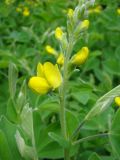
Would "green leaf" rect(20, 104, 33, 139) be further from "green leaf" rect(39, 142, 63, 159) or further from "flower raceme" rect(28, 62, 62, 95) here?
"green leaf" rect(39, 142, 63, 159)

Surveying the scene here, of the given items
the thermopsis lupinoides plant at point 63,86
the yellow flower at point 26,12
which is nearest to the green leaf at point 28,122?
the thermopsis lupinoides plant at point 63,86

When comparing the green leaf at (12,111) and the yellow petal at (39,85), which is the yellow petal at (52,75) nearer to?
the yellow petal at (39,85)

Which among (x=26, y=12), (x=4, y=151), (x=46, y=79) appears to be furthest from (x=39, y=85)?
(x=26, y=12)

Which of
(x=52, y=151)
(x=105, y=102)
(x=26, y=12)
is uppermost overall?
(x=105, y=102)

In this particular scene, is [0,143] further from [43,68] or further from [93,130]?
[93,130]

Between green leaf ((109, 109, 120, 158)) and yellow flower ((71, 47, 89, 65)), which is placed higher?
yellow flower ((71, 47, 89, 65))

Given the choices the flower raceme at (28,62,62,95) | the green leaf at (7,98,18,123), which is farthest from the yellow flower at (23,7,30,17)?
the flower raceme at (28,62,62,95)

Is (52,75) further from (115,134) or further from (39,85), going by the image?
(115,134)

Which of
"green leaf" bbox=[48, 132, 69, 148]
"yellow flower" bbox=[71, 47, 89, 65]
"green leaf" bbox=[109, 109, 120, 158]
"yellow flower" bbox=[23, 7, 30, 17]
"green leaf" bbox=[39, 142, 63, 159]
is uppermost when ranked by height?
"yellow flower" bbox=[71, 47, 89, 65]
